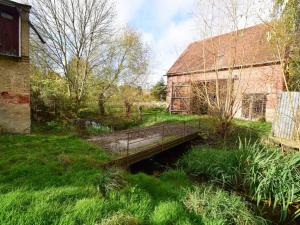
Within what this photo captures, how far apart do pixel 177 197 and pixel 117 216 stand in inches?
70.0

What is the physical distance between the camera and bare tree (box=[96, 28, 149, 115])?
18047 millimetres

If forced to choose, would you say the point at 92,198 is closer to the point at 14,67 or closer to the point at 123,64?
the point at 14,67

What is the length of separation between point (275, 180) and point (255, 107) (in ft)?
33.1

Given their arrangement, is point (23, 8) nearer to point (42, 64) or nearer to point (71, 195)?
point (42, 64)

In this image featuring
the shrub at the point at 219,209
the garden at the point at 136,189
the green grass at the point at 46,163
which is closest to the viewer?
the garden at the point at 136,189

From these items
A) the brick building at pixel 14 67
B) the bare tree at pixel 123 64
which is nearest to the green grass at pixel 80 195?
the brick building at pixel 14 67

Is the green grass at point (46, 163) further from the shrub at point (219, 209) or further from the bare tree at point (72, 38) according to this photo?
the bare tree at point (72, 38)

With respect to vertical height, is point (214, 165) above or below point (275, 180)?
below

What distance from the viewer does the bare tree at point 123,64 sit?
59.2 ft

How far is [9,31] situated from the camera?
9.14 m

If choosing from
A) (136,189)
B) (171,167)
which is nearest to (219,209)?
(136,189)

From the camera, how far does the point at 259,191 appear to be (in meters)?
5.45

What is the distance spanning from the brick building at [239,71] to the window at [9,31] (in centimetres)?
783

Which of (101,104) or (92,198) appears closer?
(92,198)
